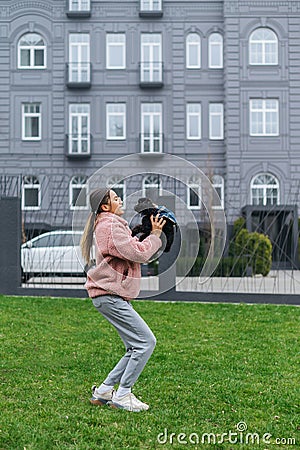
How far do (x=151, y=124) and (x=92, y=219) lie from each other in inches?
1146

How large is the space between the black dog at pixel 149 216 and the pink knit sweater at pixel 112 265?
0.40ft

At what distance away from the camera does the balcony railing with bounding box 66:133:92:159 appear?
111 ft

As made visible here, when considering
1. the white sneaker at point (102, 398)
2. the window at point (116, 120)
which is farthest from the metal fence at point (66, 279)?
the window at point (116, 120)

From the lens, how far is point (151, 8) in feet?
113

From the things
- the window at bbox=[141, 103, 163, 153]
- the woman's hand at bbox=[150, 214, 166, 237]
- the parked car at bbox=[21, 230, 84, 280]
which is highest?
the window at bbox=[141, 103, 163, 153]

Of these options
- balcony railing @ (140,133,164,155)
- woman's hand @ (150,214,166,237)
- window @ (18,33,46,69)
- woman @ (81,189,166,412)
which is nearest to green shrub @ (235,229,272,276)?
woman @ (81,189,166,412)

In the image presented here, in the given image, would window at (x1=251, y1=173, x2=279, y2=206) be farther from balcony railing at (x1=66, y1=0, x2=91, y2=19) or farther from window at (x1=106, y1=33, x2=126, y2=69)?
balcony railing at (x1=66, y1=0, x2=91, y2=19)

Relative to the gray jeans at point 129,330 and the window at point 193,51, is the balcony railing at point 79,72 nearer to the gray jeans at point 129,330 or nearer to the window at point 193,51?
the window at point 193,51

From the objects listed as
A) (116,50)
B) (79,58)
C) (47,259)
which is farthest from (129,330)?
(116,50)

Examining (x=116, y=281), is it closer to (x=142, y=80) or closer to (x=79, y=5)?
(x=142, y=80)

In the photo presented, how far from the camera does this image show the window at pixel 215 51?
113ft

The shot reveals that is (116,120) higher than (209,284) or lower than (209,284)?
higher

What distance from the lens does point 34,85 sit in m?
34.5

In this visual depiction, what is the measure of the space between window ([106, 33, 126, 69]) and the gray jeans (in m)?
29.9
